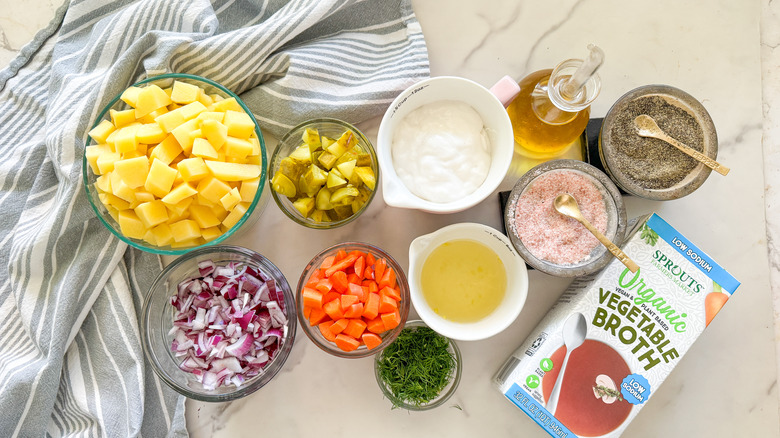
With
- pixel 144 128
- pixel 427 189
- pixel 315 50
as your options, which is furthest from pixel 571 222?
pixel 144 128

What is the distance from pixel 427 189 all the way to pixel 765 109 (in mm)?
989

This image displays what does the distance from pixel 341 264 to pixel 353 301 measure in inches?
3.8

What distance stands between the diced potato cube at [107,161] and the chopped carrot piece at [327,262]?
0.51 m

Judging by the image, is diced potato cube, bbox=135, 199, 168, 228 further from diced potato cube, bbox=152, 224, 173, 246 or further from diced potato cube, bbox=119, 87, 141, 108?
diced potato cube, bbox=119, 87, 141, 108

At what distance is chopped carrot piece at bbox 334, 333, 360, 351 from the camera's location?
122 cm

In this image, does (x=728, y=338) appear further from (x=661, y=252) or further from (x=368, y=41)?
(x=368, y=41)

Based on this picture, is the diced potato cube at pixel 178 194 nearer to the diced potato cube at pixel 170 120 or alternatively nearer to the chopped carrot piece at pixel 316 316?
the diced potato cube at pixel 170 120

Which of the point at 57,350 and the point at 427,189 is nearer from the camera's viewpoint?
the point at 427,189

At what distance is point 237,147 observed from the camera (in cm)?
117

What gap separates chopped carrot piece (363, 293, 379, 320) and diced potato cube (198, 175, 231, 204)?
0.40 metres

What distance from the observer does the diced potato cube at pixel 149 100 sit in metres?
1.18

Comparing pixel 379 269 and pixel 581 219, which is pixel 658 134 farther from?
pixel 379 269

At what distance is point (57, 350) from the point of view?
4.24 ft

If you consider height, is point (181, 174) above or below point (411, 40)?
below
